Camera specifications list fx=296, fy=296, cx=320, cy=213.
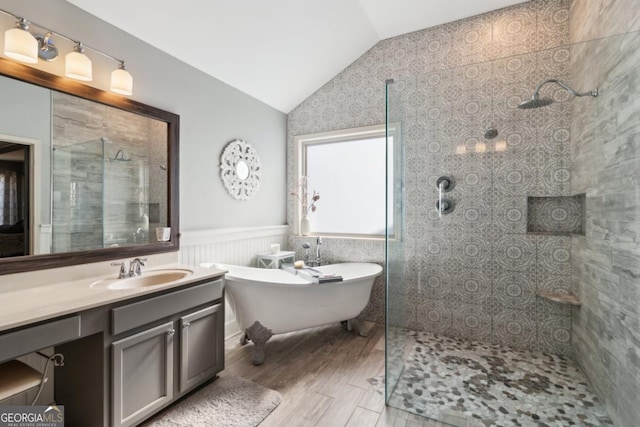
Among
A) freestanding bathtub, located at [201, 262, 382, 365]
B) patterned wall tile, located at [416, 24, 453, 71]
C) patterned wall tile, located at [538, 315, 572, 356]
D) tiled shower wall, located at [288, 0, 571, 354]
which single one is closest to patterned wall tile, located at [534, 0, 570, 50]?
tiled shower wall, located at [288, 0, 571, 354]

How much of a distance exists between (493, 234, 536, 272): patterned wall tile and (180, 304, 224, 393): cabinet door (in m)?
2.24

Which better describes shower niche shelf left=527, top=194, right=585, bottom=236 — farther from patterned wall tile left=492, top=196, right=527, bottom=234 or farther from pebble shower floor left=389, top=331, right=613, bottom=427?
pebble shower floor left=389, top=331, right=613, bottom=427

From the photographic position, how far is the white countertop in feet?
3.92

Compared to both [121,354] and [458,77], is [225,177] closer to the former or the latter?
[121,354]

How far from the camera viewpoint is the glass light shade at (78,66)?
5.45 ft

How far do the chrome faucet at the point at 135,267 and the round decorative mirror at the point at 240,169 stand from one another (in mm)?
1053

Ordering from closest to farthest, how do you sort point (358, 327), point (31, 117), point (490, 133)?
point (31, 117) < point (490, 133) < point (358, 327)

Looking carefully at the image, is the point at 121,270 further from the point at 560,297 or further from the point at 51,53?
the point at 560,297

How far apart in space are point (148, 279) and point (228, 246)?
35.2 inches

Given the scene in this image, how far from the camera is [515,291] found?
2402mm

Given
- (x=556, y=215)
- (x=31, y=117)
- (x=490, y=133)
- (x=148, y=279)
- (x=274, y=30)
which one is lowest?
(x=148, y=279)

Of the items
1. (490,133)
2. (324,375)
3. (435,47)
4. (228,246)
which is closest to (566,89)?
(490,133)

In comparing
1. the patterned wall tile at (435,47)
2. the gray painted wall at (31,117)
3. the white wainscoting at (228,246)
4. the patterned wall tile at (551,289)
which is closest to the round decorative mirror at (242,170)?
the white wainscoting at (228,246)

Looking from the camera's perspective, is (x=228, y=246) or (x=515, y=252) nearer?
(x=515, y=252)
